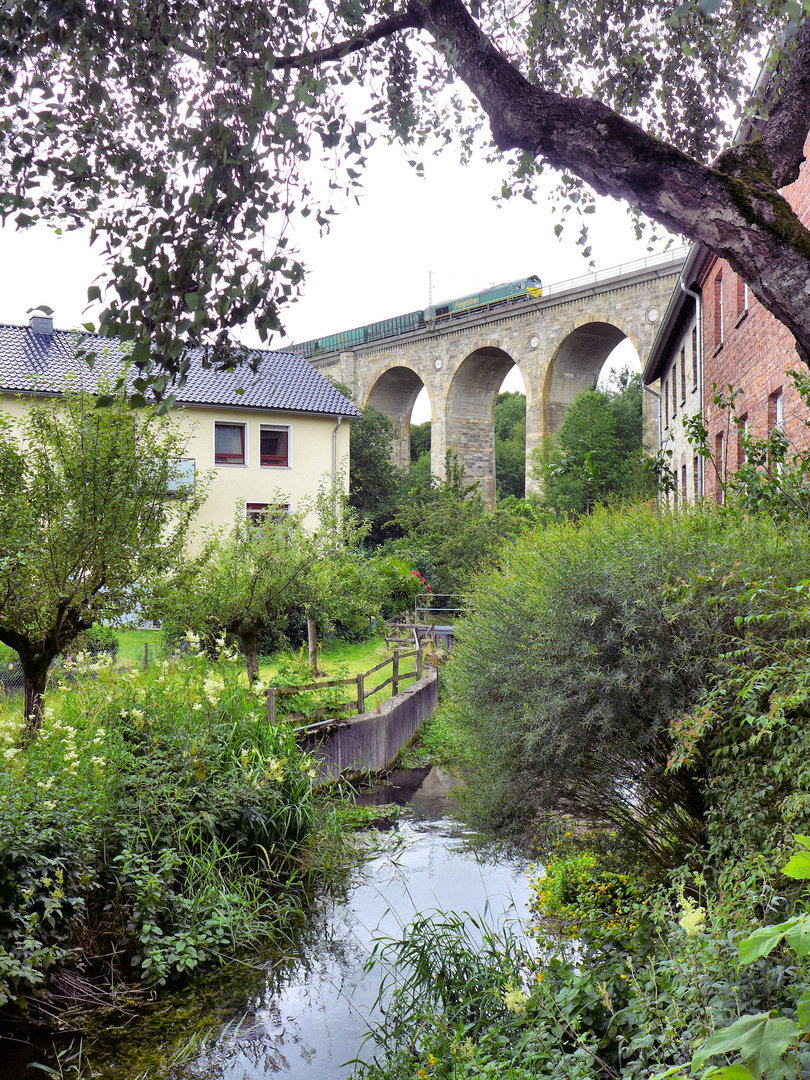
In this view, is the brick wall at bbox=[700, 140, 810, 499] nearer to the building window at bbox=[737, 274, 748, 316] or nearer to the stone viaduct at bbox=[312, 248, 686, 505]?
the building window at bbox=[737, 274, 748, 316]

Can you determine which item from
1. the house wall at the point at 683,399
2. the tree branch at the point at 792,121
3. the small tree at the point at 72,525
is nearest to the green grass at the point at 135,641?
the small tree at the point at 72,525

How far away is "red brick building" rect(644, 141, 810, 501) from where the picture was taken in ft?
27.8

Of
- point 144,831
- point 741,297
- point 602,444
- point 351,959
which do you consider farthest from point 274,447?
point 351,959

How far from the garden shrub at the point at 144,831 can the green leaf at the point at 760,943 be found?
3.78m

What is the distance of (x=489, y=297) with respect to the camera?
34.5 metres

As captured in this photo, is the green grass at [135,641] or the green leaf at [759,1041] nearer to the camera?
the green leaf at [759,1041]

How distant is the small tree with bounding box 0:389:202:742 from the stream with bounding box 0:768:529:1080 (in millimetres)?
2547

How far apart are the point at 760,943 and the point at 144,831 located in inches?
190

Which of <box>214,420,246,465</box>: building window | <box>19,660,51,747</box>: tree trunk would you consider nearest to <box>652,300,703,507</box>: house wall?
<box>19,660,51,747</box>: tree trunk

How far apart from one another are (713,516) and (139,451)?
15.9 ft

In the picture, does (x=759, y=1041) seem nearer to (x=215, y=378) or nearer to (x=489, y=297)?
(x=215, y=378)

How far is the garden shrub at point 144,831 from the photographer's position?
182 inches

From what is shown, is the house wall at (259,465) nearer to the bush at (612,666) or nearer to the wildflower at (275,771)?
the wildflower at (275,771)

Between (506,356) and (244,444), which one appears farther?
(506,356)
